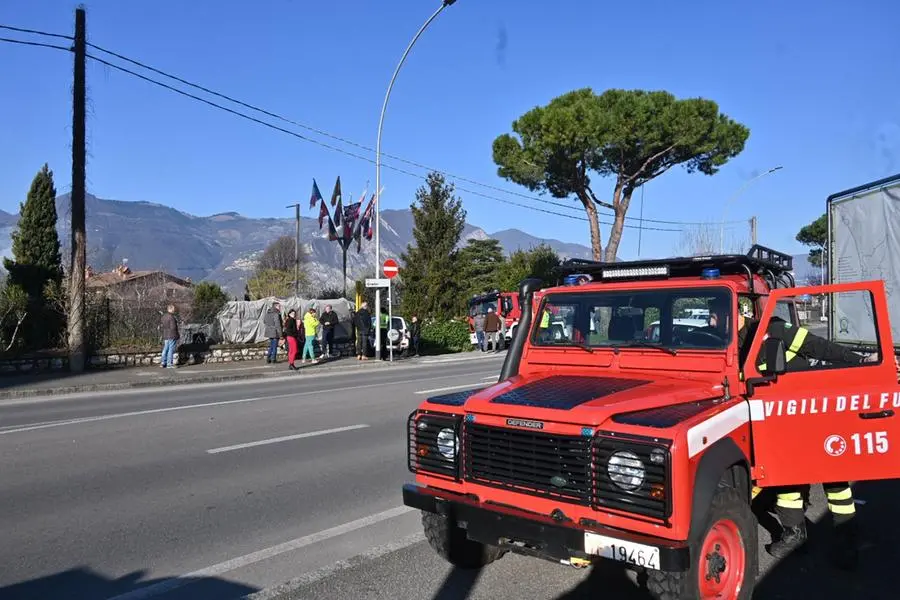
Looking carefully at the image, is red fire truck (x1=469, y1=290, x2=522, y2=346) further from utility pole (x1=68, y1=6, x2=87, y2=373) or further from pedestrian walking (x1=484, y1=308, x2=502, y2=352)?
utility pole (x1=68, y1=6, x2=87, y2=373)

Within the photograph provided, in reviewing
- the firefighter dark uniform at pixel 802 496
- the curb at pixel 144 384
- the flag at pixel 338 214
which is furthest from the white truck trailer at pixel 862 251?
the flag at pixel 338 214

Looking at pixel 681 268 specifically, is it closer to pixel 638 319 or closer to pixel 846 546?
pixel 638 319

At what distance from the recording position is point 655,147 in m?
32.0

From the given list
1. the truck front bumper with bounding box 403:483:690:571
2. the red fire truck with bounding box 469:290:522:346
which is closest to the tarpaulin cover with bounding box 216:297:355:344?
the red fire truck with bounding box 469:290:522:346

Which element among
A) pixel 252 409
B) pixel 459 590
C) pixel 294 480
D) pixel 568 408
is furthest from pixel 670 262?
pixel 252 409

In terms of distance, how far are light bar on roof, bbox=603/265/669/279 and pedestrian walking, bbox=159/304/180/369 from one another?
1601 cm

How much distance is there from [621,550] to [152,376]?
16.3 m

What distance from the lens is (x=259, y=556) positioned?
4.83 metres

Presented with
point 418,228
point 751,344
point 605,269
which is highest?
point 418,228

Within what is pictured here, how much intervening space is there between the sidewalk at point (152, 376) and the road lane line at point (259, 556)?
12.0 m

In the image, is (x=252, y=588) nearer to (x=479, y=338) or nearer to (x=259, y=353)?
(x=259, y=353)

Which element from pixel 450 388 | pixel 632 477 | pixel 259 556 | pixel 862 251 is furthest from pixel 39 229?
pixel 632 477

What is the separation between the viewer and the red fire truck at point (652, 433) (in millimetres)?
3418

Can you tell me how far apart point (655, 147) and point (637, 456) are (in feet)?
101
